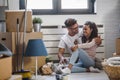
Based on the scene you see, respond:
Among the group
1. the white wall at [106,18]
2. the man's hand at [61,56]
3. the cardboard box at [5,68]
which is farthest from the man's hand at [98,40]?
the cardboard box at [5,68]

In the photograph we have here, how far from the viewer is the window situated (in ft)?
15.7

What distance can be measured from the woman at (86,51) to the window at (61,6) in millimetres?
467

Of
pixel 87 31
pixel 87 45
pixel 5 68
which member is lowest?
pixel 5 68

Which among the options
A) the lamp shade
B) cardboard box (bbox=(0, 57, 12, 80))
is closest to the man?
the lamp shade

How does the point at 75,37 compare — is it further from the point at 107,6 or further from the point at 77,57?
the point at 107,6

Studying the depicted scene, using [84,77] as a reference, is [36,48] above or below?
above

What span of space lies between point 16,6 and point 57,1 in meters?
0.77

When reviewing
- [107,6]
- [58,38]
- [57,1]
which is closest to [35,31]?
[58,38]

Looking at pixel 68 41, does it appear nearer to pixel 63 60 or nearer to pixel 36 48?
pixel 63 60

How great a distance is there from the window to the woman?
18.4 inches

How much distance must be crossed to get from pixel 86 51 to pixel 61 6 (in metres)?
1.02

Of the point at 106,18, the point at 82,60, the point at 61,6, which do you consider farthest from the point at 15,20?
the point at 106,18

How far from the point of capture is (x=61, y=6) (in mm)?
4836

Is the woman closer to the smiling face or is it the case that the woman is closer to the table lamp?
the smiling face
